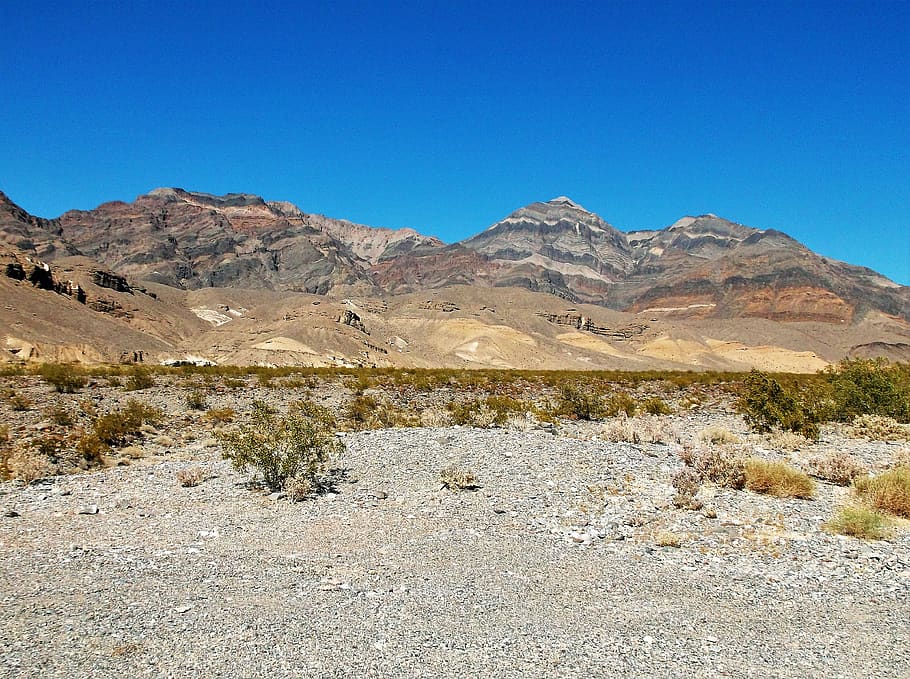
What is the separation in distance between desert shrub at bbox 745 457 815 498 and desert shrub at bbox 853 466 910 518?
88cm

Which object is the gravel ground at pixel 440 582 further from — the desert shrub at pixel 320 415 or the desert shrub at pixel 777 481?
the desert shrub at pixel 320 415

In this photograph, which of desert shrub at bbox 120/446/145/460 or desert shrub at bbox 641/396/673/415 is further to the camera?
desert shrub at bbox 641/396/673/415

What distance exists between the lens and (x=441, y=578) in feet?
25.2

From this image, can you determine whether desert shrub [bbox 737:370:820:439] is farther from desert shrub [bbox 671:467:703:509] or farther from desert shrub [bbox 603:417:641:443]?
desert shrub [bbox 671:467:703:509]

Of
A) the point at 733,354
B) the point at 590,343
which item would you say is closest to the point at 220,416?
the point at 590,343

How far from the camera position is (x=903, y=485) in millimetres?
10500

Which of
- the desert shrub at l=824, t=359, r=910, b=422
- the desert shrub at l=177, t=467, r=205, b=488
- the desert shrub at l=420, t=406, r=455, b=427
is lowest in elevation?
the desert shrub at l=177, t=467, r=205, b=488

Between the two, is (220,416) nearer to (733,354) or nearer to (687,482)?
(687,482)

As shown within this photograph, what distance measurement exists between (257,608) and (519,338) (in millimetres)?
104954

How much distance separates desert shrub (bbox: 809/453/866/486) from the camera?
12.5 metres

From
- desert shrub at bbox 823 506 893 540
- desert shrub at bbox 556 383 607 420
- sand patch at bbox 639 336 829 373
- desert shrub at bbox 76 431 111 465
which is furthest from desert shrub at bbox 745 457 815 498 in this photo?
sand patch at bbox 639 336 829 373

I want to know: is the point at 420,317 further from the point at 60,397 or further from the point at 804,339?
the point at 60,397

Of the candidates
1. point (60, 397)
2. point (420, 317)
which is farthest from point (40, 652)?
point (420, 317)

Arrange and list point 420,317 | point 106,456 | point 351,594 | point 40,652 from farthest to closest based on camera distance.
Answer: point 420,317
point 106,456
point 351,594
point 40,652
